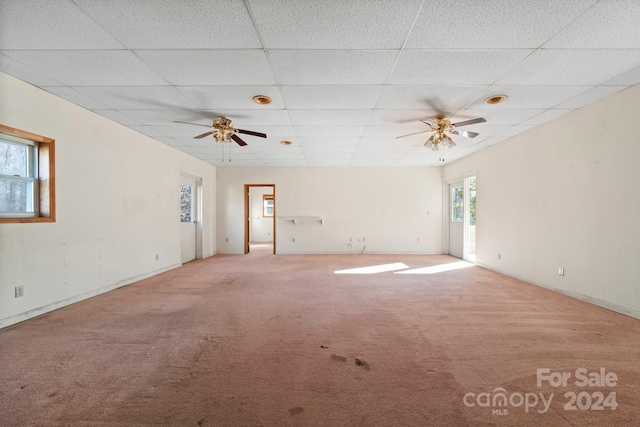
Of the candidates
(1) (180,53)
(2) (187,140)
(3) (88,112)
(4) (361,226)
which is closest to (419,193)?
(4) (361,226)

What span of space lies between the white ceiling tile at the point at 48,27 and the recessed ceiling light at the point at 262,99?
4.25ft

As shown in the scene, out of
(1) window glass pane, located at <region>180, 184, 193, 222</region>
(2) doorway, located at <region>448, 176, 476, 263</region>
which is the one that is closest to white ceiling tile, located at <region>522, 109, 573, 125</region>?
(2) doorway, located at <region>448, 176, 476, 263</region>

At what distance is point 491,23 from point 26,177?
4751mm

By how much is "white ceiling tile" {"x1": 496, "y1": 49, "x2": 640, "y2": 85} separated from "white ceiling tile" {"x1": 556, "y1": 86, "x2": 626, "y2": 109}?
0.83 feet

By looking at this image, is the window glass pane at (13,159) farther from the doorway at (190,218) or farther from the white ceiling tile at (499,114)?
the white ceiling tile at (499,114)

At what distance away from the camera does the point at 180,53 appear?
2.22 meters

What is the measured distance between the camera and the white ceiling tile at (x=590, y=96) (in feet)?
9.39

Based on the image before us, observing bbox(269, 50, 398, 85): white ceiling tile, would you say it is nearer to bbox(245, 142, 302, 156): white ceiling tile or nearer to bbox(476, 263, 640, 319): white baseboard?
bbox(245, 142, 302, 156): white ceiling tile

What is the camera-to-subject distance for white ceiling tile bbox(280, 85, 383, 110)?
2842 mm

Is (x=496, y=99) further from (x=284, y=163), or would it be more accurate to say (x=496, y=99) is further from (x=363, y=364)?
(x=284, y=163)

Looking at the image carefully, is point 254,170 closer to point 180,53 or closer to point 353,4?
point 180,53

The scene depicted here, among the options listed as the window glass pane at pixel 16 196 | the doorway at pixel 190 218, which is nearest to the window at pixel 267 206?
the doorway at pixel 190 218

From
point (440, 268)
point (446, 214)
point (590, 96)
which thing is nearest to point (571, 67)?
point (590, 96)

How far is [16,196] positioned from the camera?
112 inches
